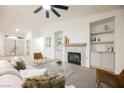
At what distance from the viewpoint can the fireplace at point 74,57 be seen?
198 inches

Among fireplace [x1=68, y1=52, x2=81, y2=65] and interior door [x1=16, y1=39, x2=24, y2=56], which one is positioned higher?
interior door [x1=16, y1=39, x2=24, y2=56]

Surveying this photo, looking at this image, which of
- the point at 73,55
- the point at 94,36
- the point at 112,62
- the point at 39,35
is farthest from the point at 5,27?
the point at 112,62

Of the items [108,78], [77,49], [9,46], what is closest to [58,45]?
[77,49]

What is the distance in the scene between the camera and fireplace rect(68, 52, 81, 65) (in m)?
5.04

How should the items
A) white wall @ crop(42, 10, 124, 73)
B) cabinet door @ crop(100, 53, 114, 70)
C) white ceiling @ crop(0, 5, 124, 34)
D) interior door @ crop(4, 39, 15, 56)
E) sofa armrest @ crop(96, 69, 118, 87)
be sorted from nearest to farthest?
sofa armrest @ crop(96, 69, 118, 87) < white ceiling @ crop(0, 5, 124, 34) < white wall @ crop(42, 10, 124, 73) < cabinet door @ crop(100, 53, 114, 70) < interior door @ crop(4, 39, 15, 56)

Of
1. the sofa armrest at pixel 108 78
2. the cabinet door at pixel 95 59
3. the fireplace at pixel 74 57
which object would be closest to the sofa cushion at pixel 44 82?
the sofa armrest at pixel 108 78

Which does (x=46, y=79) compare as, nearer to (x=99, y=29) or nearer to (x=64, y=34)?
(x=64, y=34)

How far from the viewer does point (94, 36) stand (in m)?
4.93

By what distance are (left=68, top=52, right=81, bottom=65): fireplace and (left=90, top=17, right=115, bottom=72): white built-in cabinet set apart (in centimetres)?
52

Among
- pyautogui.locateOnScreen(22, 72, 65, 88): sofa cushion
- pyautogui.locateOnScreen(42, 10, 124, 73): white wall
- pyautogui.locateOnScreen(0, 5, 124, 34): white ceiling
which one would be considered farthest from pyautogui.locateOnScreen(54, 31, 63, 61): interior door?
pyautogui.locateOnScreen(22, 72, 65, 88): sofa cushion

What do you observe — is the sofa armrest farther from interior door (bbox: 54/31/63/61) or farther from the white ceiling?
interior door (bbox: 54/31/63/61)

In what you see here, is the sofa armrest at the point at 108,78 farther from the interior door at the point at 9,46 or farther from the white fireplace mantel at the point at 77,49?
the interior door at the point at 9,46
